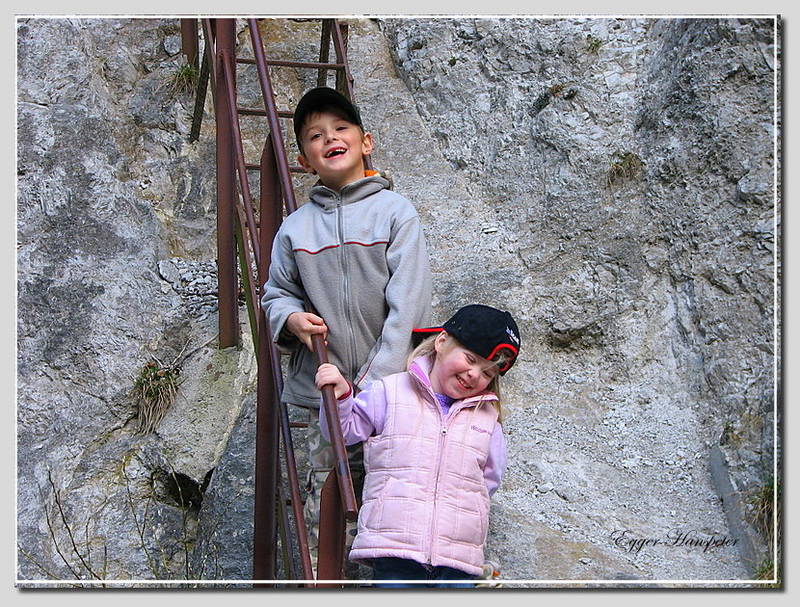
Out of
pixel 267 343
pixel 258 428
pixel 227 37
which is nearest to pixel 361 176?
pixel 267 343

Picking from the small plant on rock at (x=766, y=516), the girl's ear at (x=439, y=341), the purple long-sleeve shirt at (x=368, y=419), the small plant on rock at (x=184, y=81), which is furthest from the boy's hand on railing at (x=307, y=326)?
the small plant on rock at (x=184, y=81)

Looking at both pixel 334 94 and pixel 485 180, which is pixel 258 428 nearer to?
pixel 334 94

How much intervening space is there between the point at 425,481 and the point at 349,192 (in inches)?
41.4

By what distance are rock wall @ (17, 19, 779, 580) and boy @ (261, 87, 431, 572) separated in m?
1.25

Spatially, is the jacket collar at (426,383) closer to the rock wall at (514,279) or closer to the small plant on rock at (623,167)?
the rock wall at (514,279)

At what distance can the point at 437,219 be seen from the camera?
5949 mm

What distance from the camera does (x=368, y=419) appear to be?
118 inches

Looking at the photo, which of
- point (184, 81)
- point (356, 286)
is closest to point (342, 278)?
point (356, 286)

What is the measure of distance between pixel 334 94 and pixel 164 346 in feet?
7.87

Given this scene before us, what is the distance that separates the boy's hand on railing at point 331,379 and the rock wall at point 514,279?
1.37m

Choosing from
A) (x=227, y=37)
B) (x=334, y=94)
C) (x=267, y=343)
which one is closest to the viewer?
(x=334, y=94)

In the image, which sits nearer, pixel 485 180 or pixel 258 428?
pixel 258 428

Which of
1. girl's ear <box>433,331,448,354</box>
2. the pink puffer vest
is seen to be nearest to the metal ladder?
the pink puffer vest

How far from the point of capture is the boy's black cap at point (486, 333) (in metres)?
3.00
